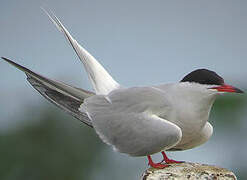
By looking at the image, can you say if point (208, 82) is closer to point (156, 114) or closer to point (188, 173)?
point (156, 114)

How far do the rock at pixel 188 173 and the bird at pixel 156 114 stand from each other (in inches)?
4.3

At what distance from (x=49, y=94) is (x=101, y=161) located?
9401 millimetres

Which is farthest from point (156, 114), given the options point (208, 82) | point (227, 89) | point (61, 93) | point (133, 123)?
point (61, 93)

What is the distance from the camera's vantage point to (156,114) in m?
3.91

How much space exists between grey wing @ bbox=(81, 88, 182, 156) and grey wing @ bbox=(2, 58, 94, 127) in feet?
0.59

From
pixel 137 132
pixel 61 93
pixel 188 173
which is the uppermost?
pixel 61 93

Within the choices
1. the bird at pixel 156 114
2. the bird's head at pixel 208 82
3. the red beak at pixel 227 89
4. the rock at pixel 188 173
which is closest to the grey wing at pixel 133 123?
the bird at pixel 156 114

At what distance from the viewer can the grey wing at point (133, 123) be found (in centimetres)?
374

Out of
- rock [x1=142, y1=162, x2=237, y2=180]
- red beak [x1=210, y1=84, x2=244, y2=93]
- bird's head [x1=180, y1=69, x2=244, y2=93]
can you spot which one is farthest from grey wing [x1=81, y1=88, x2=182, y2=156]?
red beak [x1=210, y1=84, x2=244, y2=93]

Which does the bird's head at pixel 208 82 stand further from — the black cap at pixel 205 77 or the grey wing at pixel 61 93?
the grey wing at pixel 61 93

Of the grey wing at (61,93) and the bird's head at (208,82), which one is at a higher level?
the grey wing at (61,93)

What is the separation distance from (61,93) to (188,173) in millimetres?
1356

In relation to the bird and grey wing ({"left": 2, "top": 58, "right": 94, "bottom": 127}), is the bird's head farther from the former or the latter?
grey wing ({"left": 2, "top": 58, "right": 94, "bottom": 127})

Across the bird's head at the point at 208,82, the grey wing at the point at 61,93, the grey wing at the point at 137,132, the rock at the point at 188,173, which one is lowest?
the rock at the point at 188,173
